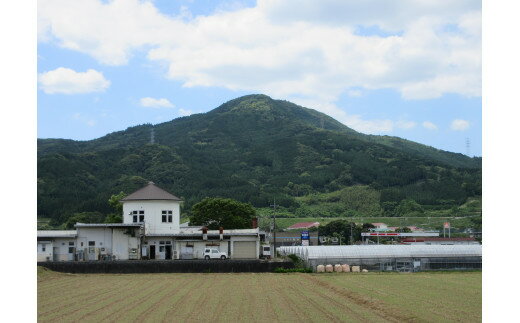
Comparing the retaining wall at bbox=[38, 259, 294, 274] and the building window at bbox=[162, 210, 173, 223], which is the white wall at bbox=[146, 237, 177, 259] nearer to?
the building window at bbox=[162, 210, 173, 223]

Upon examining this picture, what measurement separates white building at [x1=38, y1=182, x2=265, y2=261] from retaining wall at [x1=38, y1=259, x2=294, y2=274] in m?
6.26

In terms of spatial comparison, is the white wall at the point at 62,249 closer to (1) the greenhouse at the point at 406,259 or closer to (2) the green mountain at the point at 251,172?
(1) the greenhouse at the point at 406,259

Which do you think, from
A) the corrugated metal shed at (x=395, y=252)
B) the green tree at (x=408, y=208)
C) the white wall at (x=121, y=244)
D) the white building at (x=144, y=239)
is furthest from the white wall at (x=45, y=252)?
the green tree at (x=408, y=208)

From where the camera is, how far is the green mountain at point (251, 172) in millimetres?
121562

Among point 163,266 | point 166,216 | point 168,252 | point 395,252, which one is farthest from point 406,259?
point 166,216

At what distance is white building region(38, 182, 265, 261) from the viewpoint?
4753 cm

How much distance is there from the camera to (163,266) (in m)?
41.2

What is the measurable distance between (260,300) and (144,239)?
27.2 meters

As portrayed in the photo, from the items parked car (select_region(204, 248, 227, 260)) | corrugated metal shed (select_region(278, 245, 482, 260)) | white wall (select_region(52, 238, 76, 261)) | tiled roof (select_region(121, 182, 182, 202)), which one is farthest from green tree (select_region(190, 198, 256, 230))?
corrugated metal shed (select_region(278, 245, 482, 260))

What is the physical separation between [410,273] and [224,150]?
14070cm

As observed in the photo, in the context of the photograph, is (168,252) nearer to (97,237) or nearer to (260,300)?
(97,237)

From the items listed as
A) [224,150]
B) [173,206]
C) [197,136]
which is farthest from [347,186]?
[173,206]

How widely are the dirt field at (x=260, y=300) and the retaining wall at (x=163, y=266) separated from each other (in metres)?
5.78

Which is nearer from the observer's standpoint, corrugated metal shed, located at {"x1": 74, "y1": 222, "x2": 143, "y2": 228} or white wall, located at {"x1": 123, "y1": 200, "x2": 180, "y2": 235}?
corrugated metal shed, located at {"x1": 74, "y1": 222, "x2": 143, "y2": 228}
